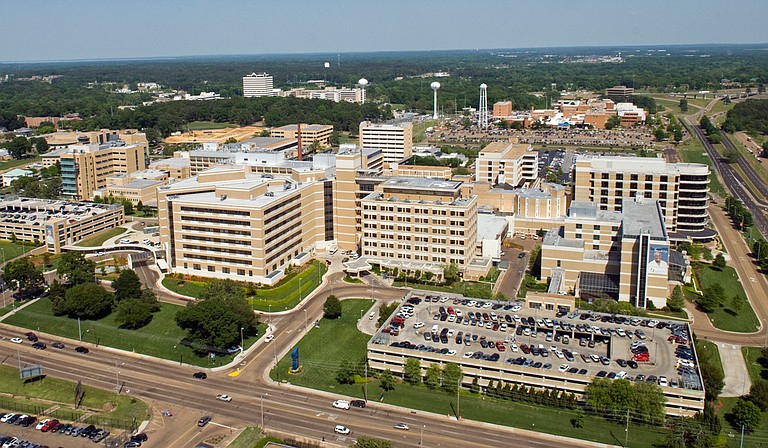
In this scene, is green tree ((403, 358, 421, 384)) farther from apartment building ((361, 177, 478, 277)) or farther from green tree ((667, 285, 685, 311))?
green tree ((667, 285, 685, 311))

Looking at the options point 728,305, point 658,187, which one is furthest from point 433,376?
point 658,187

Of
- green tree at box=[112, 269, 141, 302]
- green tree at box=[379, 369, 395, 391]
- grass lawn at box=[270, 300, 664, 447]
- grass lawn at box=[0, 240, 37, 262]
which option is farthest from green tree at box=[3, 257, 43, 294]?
green tree at box=[379, 369, 395, 391]

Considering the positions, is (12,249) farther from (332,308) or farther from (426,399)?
(426,399)

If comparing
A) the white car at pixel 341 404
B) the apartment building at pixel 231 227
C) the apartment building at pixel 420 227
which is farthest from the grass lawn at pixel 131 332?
the apartment building at pixel 420 227

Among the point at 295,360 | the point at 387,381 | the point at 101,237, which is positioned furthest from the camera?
the point at 101,237

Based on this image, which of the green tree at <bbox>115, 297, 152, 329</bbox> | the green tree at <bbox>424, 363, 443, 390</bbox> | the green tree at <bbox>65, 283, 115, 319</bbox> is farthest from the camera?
the green tree at <bbox>65, 283, 115, 319</bbox>

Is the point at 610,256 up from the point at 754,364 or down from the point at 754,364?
up

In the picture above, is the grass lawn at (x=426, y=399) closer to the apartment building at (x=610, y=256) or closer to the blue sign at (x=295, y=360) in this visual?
the blue sign at (x=295, y=360)
